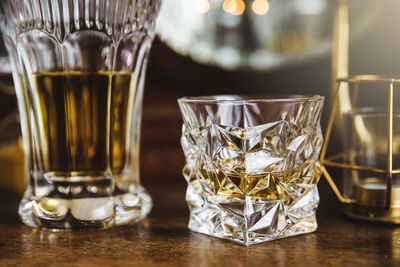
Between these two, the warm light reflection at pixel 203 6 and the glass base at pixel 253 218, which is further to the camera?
the warm light reflection at pixel 203 6

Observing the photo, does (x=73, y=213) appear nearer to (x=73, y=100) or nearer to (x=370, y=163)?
(x=73, y=100)

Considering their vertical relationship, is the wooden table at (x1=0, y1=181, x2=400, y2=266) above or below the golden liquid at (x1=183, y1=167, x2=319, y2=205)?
below

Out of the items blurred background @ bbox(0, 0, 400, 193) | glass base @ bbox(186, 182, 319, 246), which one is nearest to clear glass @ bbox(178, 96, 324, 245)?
glass base @ bbox(186, 182, 319, 246)

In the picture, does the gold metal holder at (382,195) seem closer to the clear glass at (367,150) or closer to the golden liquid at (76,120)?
the clear glass at (367,150)

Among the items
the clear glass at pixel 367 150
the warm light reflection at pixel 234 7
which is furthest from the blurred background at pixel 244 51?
the clear glass at pixel 367 150

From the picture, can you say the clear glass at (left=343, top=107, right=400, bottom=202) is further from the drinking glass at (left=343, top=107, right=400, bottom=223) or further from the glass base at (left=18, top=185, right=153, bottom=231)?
the glass base at (left=18, top=185, right=153, bottom=231)

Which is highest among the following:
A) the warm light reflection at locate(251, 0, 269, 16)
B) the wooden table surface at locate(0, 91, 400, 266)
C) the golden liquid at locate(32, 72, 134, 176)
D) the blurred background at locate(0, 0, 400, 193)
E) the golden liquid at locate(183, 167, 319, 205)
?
the warm light reflection at locate(251, 0, 269, 16)
